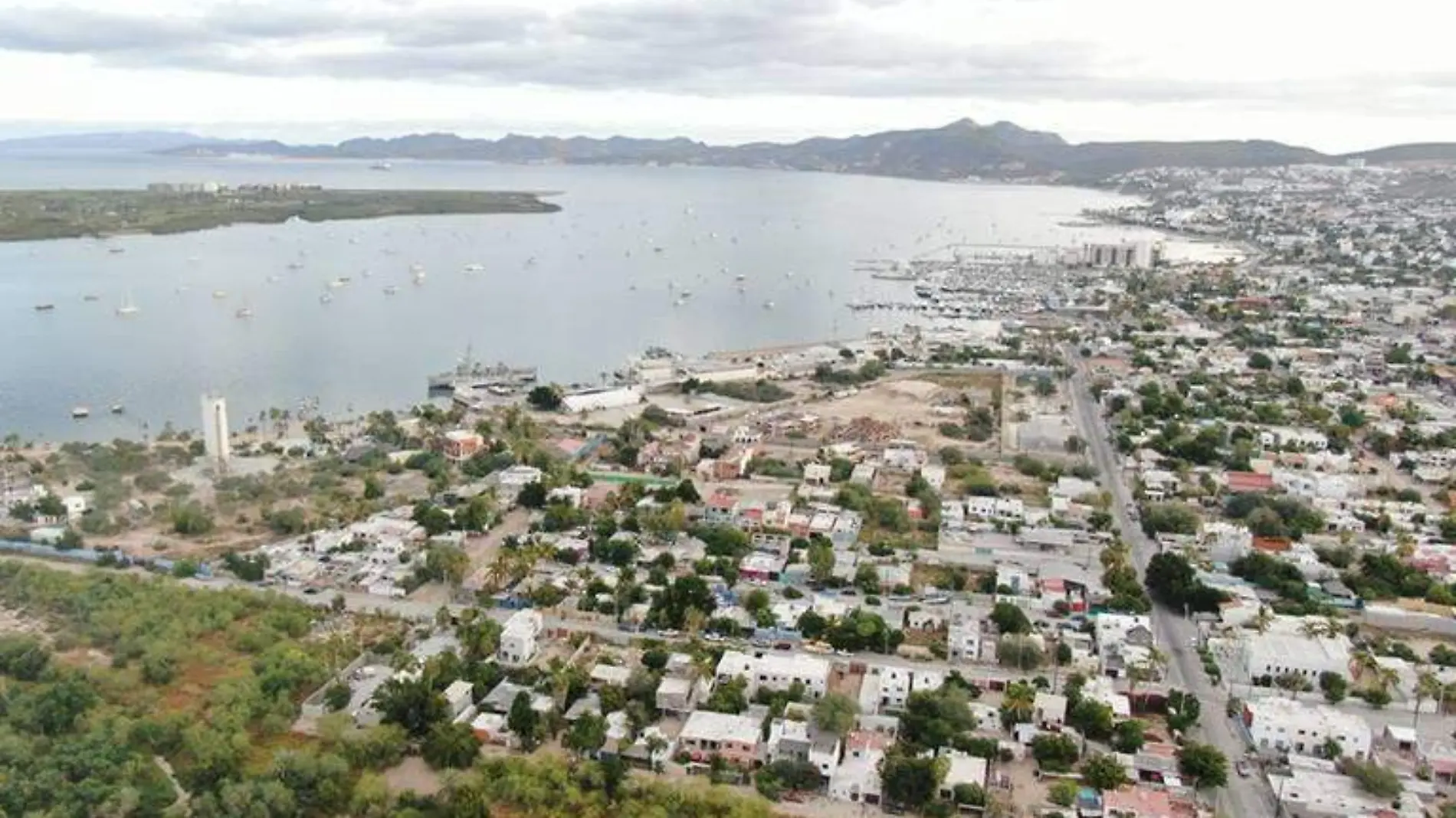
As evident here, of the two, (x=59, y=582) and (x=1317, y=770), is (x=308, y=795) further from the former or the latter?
(x=1317, y=770)

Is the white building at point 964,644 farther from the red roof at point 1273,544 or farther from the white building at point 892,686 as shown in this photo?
the red roof at point 1273,544

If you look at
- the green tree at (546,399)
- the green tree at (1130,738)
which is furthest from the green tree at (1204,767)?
the green tree at (546,399)

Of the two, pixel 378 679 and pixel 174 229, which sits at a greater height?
pixel 174 229

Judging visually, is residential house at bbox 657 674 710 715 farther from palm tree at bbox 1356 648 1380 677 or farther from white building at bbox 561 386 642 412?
white building at bbox 561 386 642 412

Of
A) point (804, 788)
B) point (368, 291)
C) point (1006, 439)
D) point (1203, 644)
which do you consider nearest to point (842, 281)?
point (368, 291)

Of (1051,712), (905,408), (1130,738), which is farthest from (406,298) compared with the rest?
(1130,738)

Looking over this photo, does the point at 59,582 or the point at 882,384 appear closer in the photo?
the point at 59,582
